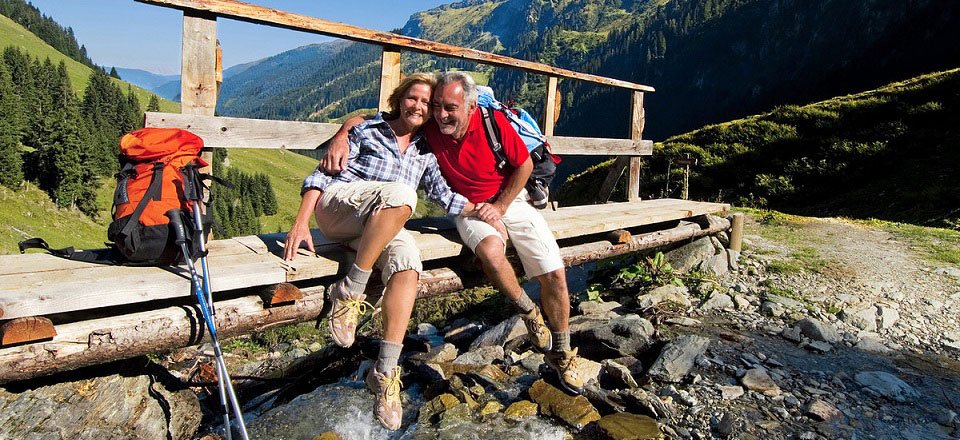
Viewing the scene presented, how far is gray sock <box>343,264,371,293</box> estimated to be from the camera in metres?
4.01

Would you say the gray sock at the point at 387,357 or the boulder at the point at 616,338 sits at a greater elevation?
the gray sock at the point at 387,357

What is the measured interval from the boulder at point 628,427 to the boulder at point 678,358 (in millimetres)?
862

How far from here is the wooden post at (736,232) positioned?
28.9 feet

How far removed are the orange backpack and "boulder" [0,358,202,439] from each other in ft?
3.07

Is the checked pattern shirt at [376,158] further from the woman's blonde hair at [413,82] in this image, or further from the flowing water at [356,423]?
the flowing water at [356,423]

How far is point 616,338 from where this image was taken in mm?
5824

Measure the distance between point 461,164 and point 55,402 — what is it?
3.16m

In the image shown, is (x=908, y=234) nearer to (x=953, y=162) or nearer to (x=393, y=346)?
(x=953, y=162)

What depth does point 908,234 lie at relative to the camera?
1046 centimetres

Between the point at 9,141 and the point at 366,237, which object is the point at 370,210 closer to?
the point at 366,237

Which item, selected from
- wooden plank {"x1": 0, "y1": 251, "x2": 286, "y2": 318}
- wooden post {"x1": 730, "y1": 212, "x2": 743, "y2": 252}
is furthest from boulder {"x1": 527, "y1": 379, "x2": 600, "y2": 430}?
wooden post {"x1": 730, "y1": 212, "x2": 743, "y2": 252}

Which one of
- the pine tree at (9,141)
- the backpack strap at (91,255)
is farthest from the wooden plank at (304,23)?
the pine tree at (9,141)

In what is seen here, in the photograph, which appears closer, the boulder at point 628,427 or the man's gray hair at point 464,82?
the boulder at point 628,427

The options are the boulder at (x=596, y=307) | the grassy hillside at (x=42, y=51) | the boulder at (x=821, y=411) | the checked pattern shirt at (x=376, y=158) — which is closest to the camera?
the boulder at (x=821, y=411)
